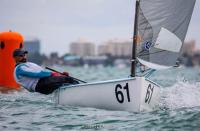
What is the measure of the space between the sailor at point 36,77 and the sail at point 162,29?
1611 millimetres

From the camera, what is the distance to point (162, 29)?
35.4 feet

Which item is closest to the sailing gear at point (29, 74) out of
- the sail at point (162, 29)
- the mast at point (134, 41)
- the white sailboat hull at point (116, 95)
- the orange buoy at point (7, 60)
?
the white sailboat hull at point (116, 95)

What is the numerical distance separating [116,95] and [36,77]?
1.67m

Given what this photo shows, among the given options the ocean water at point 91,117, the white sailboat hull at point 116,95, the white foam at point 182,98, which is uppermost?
the white sailboat hull at point 116,95

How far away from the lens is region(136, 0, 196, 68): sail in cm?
1057

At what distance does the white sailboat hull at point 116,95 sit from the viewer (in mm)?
9734

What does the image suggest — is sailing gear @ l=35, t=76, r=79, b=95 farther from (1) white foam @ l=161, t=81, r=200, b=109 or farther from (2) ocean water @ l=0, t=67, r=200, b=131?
(1) white foam @ l=161, t=81, r=200, b=109

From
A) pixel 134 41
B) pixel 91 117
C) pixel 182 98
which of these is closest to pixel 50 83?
pixel 91 117

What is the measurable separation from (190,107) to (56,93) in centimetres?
255

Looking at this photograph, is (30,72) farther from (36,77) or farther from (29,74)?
(36,77)

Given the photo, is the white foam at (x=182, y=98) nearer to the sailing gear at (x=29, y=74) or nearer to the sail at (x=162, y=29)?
the sail at (x=162, y=29)

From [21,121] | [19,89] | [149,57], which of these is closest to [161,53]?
[149,57]

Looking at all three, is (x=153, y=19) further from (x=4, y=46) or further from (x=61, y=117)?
(x=4, y=46)

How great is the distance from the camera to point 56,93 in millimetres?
10961
